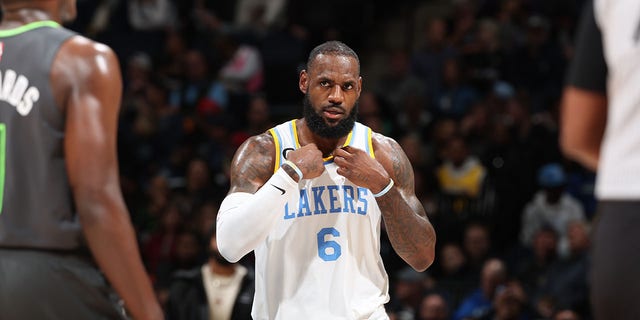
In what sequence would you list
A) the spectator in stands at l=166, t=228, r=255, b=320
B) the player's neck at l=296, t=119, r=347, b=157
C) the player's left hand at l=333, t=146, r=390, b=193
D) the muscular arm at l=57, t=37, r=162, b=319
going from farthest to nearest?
the spectator in stands at l=166, t=228, r=255, b=320 < the player's neck at l=296, t=119, r=347, b=157 < the player's left hand at l=333, t=146, r=390, b=193 < the muscular arm at l=57, t=37, r=162, b=319

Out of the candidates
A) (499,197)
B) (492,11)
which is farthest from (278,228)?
(492,11)

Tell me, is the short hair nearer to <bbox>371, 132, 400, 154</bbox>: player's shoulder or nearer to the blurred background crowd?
<bbox>371, 132, 400, 154</bbox>: player's shoulder

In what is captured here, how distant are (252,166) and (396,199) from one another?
2.60 feet

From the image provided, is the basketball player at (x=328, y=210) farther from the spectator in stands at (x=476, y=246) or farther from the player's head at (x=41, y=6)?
the spectator in stands at (x=476, y=246)

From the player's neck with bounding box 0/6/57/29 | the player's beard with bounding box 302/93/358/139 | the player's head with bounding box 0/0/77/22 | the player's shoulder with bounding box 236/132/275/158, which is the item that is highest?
the player's head with bounding box 0/0/77/22

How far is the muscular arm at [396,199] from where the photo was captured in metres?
5.23

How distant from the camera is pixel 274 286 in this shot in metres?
5.32

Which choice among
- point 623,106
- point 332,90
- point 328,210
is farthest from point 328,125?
point 623,106

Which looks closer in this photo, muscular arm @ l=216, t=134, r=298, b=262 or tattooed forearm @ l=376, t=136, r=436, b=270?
muscular arm @ l=216, t=134, r=298, b=262

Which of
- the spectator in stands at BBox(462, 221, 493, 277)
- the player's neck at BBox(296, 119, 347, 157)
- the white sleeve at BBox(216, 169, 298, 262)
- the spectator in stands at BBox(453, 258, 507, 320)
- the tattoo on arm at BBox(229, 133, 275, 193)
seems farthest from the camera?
the spectator in stands at BBox(462, 221, 493, 277)

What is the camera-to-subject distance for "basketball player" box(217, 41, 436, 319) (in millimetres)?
5223

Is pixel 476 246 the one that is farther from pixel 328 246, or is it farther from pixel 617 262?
pixel 617 262

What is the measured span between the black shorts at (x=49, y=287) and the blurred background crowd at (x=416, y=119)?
6.58 meters

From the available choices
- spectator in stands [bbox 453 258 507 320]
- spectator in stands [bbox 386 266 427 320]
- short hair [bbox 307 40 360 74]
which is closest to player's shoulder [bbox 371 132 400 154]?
short hair [bbox 307 40 360 74]
